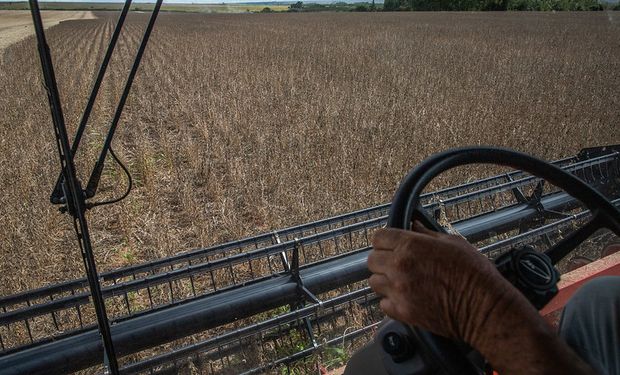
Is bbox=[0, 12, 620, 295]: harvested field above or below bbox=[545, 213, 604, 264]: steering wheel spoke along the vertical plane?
below

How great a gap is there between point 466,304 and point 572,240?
26.7 inches

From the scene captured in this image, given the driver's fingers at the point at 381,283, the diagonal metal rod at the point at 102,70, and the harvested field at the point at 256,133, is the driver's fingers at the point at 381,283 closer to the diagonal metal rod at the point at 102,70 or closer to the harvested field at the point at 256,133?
the diagonal metal rod at the point at 102,70

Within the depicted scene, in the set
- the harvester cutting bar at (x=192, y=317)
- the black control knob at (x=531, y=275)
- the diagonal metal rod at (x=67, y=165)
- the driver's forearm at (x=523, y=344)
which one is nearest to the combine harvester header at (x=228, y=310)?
the harvester cutting bar at (x=192, y=317)

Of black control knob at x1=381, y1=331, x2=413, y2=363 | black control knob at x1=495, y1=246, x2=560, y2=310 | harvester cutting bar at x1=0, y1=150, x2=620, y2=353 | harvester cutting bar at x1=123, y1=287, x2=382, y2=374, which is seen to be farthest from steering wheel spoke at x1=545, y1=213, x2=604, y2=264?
harvester cutting bar at x1=0, y1=150, x2=620, y2=353

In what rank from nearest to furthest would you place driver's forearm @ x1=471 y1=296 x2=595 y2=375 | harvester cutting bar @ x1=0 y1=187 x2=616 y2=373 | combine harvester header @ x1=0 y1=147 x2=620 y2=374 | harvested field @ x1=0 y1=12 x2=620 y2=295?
1. driver's forearm @ x1=471 y1=296 x2=595 y2=375
2. harvester cutting bar @ x1=0 y1=187 x2=616 y2=373
3. combine harvester header @ x1=0 y1=147 x2=620 y2=374
4. harvested field @ x1=0 y1=12 x2=620 y2=295

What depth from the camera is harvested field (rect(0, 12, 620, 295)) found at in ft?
11.8

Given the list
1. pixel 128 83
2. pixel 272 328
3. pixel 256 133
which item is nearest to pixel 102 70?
pixel 128 83

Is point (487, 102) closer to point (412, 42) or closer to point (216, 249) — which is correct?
point (216, 249)

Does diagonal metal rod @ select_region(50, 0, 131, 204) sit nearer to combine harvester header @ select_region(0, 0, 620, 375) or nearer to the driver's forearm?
combine harvester header @ select_region(0, 0, 620, 375)

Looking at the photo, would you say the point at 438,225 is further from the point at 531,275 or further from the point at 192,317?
the point at 192,317

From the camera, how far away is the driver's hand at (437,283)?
69 cm

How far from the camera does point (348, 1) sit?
9194cm

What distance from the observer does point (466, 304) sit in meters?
0.69

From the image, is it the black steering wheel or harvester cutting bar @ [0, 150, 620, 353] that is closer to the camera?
the black steering wheel
